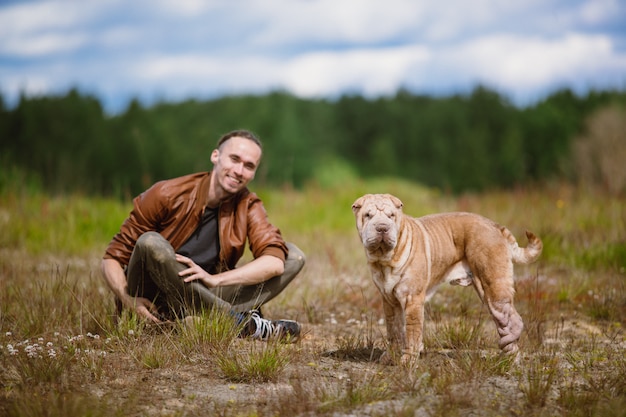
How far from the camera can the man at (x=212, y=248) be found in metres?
5.26

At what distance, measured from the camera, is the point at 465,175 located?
36.9m

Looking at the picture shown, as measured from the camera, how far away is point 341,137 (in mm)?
46281

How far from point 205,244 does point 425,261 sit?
6.42ft

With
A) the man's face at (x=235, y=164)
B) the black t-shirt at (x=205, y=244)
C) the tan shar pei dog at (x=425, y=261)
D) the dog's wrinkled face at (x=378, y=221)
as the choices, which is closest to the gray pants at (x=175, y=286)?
the black t-shirt at (x=205, y=244)

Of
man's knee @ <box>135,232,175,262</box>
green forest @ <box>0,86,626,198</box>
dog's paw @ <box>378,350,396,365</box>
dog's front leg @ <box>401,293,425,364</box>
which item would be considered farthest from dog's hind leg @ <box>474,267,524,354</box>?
green forest @ <box>0,86,626,198</box>

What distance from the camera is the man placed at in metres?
5.26

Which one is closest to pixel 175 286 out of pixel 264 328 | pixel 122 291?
pixel 122 291

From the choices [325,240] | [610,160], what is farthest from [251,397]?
[610,160]

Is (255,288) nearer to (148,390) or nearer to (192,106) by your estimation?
(148,390)

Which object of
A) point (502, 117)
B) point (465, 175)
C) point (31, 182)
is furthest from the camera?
point (502, 117)

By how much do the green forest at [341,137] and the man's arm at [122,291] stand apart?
14.1 metres

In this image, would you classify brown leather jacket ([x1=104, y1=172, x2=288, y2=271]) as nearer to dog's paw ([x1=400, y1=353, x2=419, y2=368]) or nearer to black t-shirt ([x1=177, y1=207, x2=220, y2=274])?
black t-shirt ([x1=177, y1=207, x2=220, y2=274])

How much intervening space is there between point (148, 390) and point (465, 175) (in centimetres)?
3430

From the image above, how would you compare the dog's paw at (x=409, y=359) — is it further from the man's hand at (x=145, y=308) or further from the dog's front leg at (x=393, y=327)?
the man's hand at (x=145, y=308)
